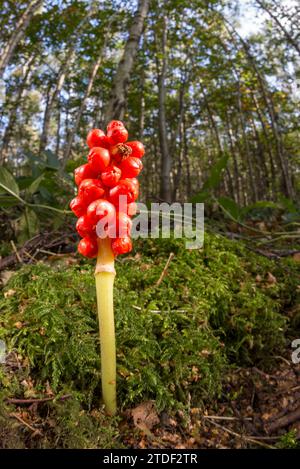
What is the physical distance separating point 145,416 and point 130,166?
102 cm

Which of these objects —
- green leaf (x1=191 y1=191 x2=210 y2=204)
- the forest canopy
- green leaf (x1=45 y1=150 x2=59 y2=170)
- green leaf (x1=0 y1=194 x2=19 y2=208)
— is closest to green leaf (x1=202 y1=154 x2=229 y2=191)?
green leaf (x1=191 y1=191 x2=210 y2=204)

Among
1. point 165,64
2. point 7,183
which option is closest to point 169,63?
point 165,64

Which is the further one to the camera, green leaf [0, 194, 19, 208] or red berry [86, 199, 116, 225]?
green leaf [0, 194, 19, 208]

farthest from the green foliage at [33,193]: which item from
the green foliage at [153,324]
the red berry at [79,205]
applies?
the red berry at [79,205]

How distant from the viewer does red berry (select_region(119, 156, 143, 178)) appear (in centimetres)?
123

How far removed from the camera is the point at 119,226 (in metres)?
1.21

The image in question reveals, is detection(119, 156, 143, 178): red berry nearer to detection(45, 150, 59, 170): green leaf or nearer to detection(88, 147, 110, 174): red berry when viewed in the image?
detection(88, 147, 110, 174): red berry

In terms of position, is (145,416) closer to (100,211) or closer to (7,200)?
(100,211)

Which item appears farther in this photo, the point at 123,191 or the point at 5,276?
the point at 5,276

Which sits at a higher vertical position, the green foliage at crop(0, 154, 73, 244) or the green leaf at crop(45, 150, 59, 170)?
the green leaf at crop(45, 150, 59, 170)

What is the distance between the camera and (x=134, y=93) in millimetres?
14023

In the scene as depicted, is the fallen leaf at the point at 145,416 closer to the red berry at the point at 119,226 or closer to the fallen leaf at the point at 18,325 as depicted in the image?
the fallen leaf at the point at 18,325

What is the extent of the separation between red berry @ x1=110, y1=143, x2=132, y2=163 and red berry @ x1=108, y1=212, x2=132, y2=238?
7.8 inches

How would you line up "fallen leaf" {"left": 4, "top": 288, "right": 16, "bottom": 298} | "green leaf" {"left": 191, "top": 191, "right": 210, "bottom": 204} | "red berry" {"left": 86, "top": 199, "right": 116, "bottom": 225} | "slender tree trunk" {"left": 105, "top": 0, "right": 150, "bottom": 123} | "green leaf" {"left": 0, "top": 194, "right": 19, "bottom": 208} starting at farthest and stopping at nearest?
"slender tree trunk" {"left": 105, "top": 0, "right": 150, "bottom": 123} < "green leaf" {"left": 191, "top": 191, "right": 210, "bottom": 204} < "green leaf" {"left": 0, "top": 194, "right": 19, "bottom": 208} < "fallen leaf" {"left": 4, "top": 288, "right": 16, "bottom": 298} < "red berry" {"left": 86, "top": 199, "right": 116, "bottom": 225}
